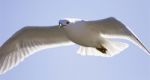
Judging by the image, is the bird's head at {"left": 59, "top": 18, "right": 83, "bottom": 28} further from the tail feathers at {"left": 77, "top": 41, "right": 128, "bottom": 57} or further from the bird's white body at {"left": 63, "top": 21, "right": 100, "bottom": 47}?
the tail feathers at {"left": 77, "top": 41, "right": 128, "bottom": 57}

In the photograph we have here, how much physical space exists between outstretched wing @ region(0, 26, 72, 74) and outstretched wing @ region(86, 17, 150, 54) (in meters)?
0.55

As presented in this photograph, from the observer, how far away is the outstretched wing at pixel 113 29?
4702mm

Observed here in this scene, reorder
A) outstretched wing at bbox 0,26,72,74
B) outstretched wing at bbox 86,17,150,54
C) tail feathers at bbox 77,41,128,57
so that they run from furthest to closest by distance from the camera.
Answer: outstretched wing at bbox 0,26,72,74, tail feathers at bbox 77,41,128,57, outstretched wing at bbox 86,17,150,54

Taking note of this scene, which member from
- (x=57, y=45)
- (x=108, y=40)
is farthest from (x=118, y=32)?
(x=57, y=45)

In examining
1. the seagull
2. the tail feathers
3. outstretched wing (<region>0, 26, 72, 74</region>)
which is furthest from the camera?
outstretched wing (<region>0, 26, 72, 74</region>)

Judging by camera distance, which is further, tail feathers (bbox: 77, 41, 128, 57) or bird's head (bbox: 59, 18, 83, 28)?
tail feathers (bbox: 77, 41, 128, 57)

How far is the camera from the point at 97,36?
498cm

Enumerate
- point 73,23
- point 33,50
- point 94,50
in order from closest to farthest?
point 73,23 < point 94,50 < point 33,50

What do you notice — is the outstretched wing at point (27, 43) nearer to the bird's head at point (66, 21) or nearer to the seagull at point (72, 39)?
the seagull at point (72, 39)

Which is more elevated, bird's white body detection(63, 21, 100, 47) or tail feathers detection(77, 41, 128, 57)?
bird's white body detection(63, 21, 100, 47)

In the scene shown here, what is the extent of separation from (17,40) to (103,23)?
111 cm

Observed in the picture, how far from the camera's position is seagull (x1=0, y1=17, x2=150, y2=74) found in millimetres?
4812

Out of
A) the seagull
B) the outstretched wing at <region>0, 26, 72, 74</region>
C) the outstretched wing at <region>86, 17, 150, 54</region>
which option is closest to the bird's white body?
the seagull

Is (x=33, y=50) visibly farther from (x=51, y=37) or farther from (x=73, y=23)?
(x=73, y=23)
